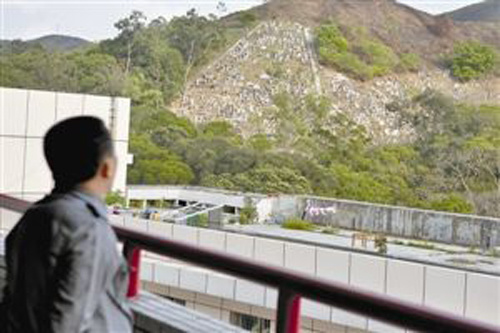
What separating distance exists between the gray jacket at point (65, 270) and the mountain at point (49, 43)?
28.6 metres

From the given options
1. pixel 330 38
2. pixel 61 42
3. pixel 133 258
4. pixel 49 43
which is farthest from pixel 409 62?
pixel 133 258

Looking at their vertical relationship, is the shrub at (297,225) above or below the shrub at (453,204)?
below

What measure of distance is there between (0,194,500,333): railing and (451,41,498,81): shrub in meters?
31.8

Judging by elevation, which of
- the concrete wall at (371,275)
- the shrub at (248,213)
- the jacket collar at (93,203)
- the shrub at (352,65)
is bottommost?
the concrete wall at (371,275)

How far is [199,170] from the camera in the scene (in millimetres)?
22000

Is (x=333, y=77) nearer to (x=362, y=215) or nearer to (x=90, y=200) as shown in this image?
(x=362, y=215)

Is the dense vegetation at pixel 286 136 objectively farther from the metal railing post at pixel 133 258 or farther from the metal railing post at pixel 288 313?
the metal railing post at pixel 288 313

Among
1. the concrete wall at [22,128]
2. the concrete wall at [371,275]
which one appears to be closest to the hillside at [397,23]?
the concrete wall at [22,128]

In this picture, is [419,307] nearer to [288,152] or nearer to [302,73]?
[288,152]

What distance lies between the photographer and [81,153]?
3.53ft

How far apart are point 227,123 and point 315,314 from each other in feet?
104

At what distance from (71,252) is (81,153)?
137 millimetres

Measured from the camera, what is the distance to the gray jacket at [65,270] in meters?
1.02

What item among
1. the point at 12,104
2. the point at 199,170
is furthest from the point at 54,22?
the point at 12,104
